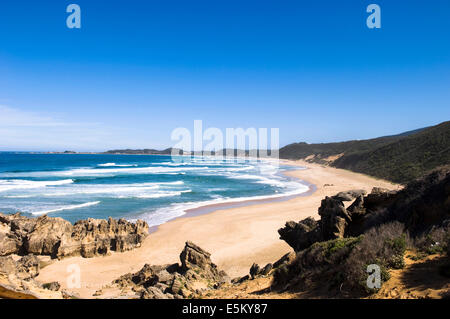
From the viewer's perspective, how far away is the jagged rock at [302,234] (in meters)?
10.2

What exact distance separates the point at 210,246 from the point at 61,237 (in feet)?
26.9

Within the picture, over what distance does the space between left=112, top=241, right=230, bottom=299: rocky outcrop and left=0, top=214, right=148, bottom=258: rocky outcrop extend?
456 cm

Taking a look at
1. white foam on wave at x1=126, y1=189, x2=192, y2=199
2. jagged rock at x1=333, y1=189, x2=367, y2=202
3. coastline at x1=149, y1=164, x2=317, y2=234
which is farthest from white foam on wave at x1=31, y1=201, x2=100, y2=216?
jagged rock at x1=333, y1=189, x2=367, y2=202

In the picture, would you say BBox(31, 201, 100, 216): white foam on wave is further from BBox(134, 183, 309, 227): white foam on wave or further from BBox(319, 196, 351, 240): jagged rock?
BBox(319, 196, 351, 240): jagged rock

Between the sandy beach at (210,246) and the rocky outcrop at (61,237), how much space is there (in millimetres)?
556

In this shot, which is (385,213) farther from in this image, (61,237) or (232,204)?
(232,204)

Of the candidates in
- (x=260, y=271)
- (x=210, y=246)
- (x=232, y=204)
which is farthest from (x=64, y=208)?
(x=260, y=271)

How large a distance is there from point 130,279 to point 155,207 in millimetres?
14902

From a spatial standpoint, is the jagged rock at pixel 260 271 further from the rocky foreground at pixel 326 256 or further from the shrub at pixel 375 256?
the shrub at pixel 375 256

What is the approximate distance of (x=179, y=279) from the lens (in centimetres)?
888

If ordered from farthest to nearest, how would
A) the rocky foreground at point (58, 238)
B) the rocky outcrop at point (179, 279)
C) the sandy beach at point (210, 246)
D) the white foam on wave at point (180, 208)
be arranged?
the white foam on wave at point (180, 208)
the rocky foreground at point (58, 238)
the sandy beach at point (210, 246)
the rocky outcrop at point (179, 279)

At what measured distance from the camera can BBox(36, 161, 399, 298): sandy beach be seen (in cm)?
1223

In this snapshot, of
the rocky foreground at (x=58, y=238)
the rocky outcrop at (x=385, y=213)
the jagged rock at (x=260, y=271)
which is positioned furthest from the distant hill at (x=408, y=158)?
the rocky foreground at (x=58, y=238)
